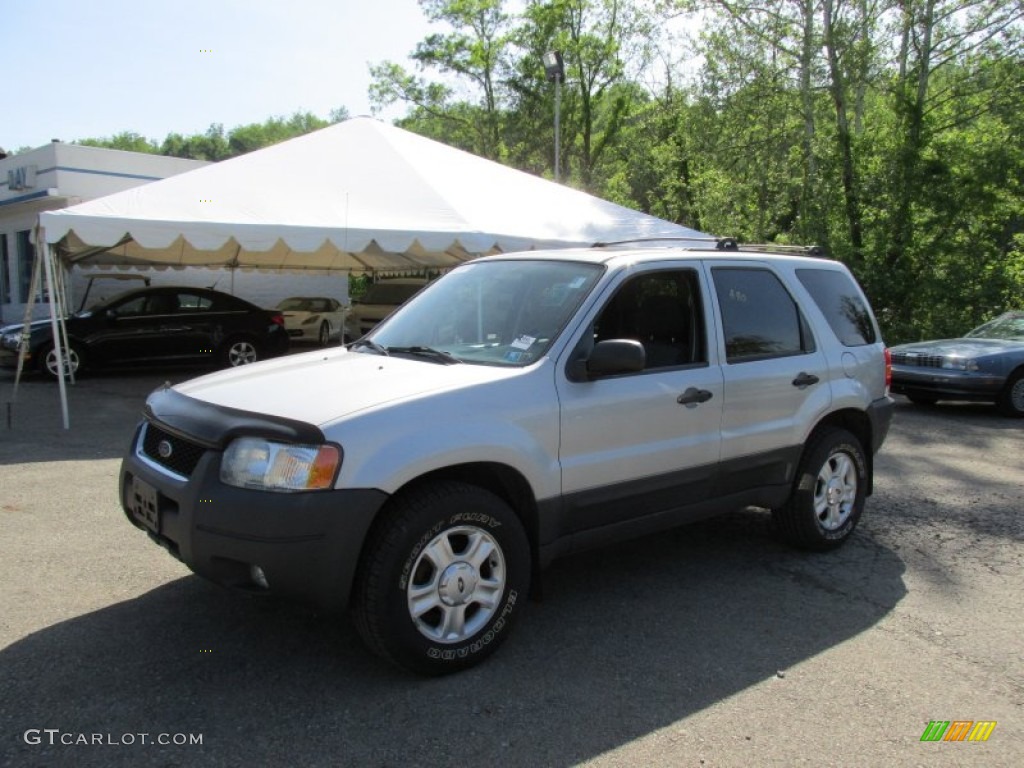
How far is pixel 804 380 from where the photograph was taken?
4828mm

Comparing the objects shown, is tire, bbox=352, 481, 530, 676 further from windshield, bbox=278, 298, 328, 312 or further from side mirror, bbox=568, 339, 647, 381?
windshield, bbox=278, 298, 328, 312

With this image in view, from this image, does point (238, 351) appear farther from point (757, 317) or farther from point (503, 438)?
point (503, 438)

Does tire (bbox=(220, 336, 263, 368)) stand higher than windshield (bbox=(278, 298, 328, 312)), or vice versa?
windshield (bbox=(278, 298, 328, 312))

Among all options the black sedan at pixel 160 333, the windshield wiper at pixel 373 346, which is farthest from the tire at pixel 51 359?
the windshield wiper at pixel 373 346

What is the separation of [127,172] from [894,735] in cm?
2370

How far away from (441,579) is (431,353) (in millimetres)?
1160

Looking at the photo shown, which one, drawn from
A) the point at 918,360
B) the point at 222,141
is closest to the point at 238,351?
the point at 918,360

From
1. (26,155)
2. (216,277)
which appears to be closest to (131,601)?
(216,277)

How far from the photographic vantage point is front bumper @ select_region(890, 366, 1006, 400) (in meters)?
10.5

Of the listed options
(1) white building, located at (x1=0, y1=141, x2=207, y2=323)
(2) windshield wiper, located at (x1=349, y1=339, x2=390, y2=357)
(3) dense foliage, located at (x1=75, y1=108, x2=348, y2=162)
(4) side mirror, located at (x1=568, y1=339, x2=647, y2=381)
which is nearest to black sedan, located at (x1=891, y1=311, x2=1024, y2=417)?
(4) side mirror, located at (x1=568, y1=339, x2=647, y2=381)

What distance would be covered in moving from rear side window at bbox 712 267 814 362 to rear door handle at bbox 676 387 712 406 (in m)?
0.32

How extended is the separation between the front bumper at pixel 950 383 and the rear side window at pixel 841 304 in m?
6.04

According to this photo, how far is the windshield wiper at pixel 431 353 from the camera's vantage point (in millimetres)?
3914

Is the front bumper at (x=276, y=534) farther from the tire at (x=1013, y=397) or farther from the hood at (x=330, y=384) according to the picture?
the tire at (x=1013, y=397)
